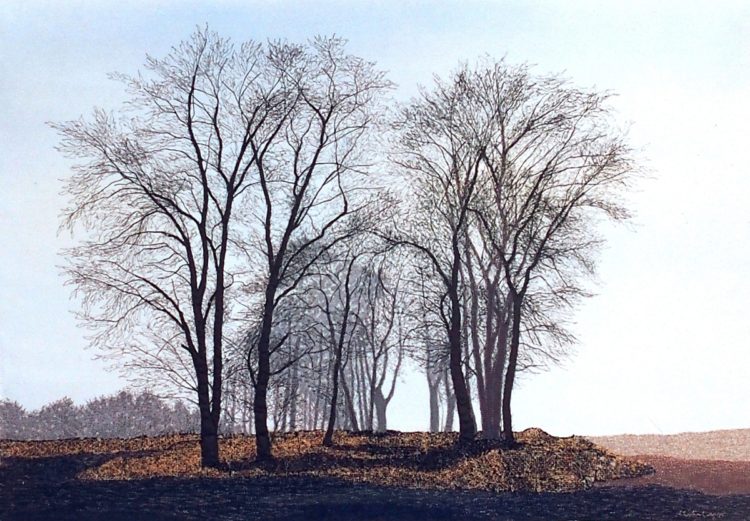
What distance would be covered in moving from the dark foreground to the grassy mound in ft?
4.66

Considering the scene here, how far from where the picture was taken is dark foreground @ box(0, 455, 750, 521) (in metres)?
15.7

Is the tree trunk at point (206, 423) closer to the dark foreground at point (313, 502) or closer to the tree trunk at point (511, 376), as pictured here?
the dark foreground at point (313, 502)

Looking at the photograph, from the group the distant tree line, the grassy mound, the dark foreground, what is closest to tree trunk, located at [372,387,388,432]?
the distant tree line

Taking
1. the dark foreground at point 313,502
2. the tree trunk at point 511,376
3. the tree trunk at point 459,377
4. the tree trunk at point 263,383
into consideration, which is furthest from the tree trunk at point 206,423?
the tree trunk at point 511,376

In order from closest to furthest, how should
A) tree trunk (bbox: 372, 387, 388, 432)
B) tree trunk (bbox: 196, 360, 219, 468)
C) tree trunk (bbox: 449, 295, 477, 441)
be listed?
tree trunk (bbox: 196, 360, 219, 468) → tree trunk (bbox: 449, 295, 477, 441) → tree trunk (bbox: 372, 387, 388, 432)

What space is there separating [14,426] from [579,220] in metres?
19.5

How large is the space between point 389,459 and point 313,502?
7317 mm

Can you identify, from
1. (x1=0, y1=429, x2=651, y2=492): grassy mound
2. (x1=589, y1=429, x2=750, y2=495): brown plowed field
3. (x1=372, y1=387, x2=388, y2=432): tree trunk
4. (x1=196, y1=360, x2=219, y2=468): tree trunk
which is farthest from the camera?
(x1=372, y1=387, x2=388, y2=432): tree trunk

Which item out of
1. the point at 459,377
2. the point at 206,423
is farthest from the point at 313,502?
the point at 459,377

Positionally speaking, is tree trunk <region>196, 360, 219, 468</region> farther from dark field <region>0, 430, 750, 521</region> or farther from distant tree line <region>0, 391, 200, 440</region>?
distant tree line <region>0, 391, 200, 440</region>

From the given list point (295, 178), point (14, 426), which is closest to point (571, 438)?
point (295, 178)

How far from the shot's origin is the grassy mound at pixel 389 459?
21.3 meters

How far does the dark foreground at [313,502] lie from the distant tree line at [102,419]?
12.0 meters

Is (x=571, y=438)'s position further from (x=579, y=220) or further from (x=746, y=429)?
(x=746, y=429)
